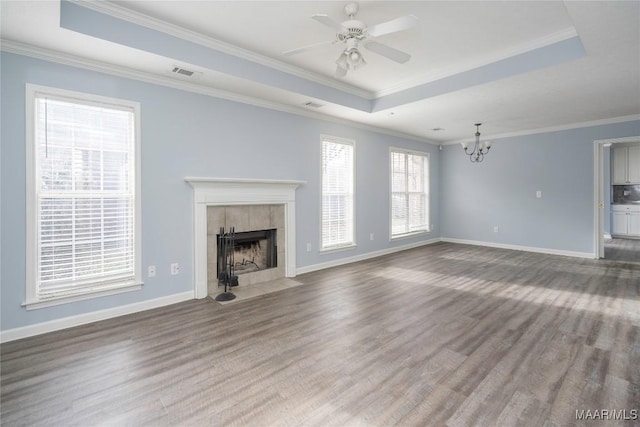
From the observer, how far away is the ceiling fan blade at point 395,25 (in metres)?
2.21

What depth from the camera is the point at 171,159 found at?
3580 millimetres

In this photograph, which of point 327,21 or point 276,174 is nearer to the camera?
point 327,21

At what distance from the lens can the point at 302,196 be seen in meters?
4.96

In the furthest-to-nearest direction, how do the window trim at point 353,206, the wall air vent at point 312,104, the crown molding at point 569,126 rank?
the crown molding at point 569,126 → the window trim at point 353,206 → the wall air vent at point 312,104

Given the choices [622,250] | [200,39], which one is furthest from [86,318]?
[622,250]

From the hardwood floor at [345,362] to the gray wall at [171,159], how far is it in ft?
1.58

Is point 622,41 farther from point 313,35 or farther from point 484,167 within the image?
point 484,167

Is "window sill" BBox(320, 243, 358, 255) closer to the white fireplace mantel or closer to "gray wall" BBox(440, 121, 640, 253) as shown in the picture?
the white fireplace mantel

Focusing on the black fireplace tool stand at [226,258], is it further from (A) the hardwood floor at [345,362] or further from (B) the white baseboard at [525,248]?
(B) the white baseboard at [525,248]

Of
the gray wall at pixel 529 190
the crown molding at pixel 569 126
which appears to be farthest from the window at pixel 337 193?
the crown molding at pixel 569 126

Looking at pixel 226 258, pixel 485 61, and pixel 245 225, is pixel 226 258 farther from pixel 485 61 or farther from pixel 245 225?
pixel 485 61

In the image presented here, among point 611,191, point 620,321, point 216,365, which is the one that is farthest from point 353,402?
point 611,191

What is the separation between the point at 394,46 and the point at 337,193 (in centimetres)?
264

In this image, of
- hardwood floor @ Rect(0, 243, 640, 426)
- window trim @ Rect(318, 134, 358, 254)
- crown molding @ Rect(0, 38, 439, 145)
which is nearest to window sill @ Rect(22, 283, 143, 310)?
hardwood floor @ Rect(0, 243, 640, 426)
